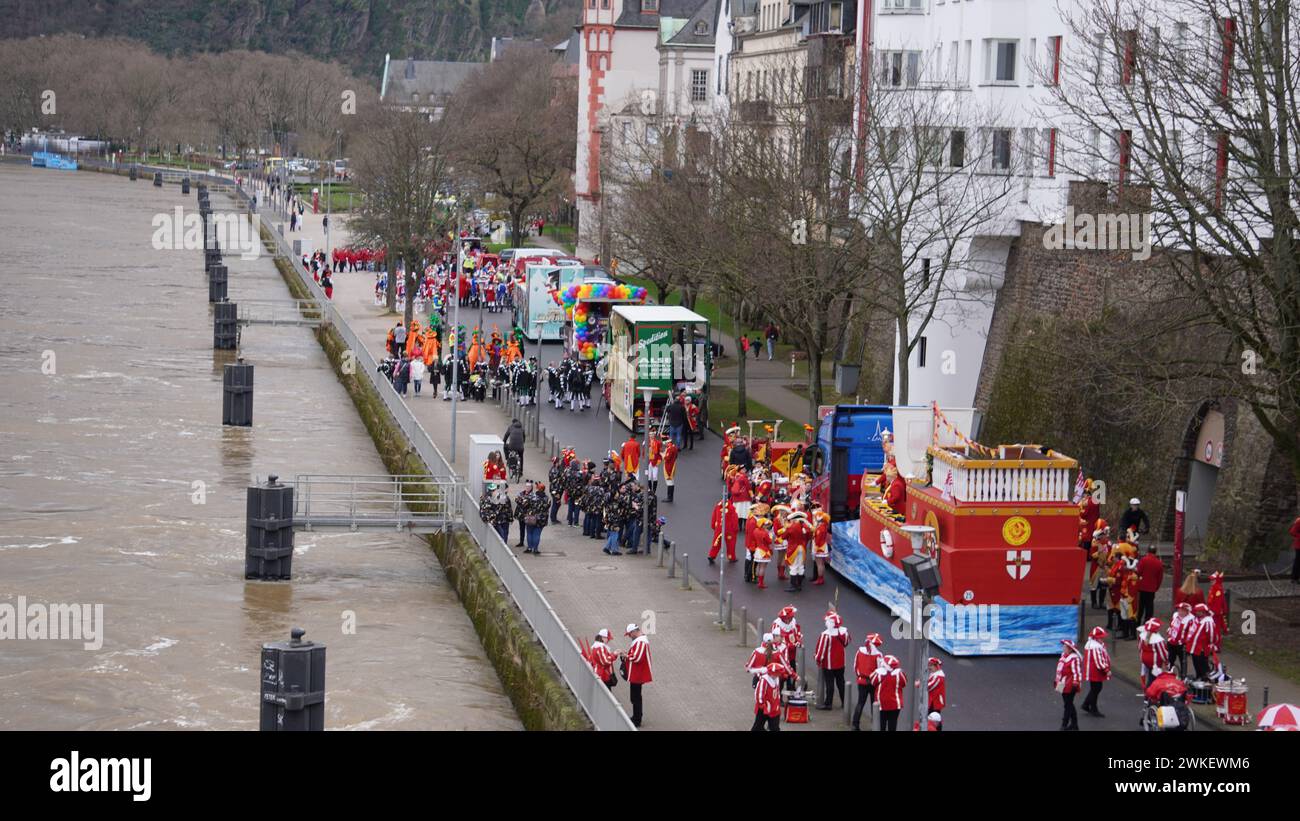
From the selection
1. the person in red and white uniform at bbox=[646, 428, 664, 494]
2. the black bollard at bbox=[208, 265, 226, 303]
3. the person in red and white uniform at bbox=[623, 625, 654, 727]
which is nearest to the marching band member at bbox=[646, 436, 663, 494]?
the person in red and white uniform at bbox=[646, 428, 664, 494]

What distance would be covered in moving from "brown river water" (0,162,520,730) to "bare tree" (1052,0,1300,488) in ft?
38.8

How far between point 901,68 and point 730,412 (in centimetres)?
1007

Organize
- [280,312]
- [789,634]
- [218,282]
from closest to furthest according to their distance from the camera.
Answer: [789,634]
[218,282]
[280,312]

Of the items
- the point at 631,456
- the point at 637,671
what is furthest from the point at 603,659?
the point at 631,456

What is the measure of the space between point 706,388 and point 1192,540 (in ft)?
53.6

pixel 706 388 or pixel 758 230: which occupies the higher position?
pixel 758 230

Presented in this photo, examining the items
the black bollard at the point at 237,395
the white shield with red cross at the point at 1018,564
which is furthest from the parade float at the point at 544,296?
the white shield with red cross at the point at 1018,564

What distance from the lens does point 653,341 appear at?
47562 millimetres

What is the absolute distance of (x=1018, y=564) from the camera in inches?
1070

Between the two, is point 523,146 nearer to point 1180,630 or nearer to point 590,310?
point 590,310

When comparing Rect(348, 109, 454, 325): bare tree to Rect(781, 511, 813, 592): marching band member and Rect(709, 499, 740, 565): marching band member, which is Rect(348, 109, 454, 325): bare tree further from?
Rect(781, 511, 813, 592): marching band member

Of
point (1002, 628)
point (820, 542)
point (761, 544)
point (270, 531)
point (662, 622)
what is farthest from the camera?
point (270, 531)
